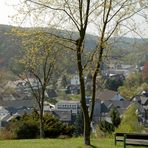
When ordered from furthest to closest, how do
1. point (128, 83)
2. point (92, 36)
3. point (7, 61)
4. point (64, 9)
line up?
1. point (7, 61)
2. point (128, 83)
3. point (92, 36)
4. point (64, 9)

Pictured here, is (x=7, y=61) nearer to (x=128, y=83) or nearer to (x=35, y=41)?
(x=128, y=83)

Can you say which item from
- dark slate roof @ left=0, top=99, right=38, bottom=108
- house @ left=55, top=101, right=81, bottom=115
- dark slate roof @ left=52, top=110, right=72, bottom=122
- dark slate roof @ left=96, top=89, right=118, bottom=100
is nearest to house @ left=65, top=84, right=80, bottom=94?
dark slate roof @ left=96, top=89, right=118, bottom=100

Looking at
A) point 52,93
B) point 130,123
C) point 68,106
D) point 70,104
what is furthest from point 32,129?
point 52,93

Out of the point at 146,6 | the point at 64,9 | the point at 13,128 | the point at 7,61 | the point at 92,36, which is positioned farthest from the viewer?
the point at 7,61

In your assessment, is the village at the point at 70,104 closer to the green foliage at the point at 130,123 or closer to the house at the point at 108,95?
the house at the point at 108,95

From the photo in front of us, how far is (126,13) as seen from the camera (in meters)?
14.9

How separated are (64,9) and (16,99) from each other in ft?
356

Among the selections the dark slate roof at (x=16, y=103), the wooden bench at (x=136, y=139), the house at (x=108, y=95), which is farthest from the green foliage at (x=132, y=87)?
the wooden bench at (x=136, y=139)

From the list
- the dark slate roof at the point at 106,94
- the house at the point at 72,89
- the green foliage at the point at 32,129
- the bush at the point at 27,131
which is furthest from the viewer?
the house at the point at 72,89

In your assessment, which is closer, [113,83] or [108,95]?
[108,95]

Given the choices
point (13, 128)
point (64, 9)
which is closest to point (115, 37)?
point (64, 9)

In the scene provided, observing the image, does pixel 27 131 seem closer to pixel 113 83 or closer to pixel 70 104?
pixel 70 104

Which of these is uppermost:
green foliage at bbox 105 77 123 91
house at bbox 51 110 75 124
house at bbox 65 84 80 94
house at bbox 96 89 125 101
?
green foliage at bbox 105 77 123 91

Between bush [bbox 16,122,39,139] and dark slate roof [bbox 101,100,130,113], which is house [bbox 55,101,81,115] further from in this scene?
bush [bbox 16,122,39,139]
